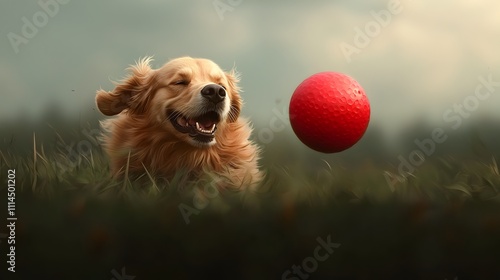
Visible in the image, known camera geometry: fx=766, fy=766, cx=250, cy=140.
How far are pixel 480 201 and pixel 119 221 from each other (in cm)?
112

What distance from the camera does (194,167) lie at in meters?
2.65

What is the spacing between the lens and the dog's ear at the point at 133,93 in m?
2.75

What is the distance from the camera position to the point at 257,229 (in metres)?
2.29

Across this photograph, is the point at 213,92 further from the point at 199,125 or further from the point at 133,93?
the point at 133,93

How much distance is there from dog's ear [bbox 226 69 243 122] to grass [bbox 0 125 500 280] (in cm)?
40

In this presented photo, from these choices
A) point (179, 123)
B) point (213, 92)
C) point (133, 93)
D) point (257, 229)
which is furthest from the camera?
point (133, 93)

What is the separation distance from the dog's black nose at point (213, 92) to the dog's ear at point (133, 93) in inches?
10.6

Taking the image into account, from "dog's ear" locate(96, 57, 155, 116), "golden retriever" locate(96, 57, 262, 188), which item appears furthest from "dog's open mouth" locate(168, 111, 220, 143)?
"dog's ear" locate(96, 57, 155, 116)

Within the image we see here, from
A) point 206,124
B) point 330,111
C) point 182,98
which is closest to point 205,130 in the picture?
point 206,124

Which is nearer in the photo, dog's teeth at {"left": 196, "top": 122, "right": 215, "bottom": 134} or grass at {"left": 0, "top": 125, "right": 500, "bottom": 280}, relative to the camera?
grass at {"left": 0, "top": 125, "right": 500, "bottom": 280}

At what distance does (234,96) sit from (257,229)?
64 centimetres

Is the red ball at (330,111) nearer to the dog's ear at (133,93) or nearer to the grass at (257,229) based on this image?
the grass at (257,229)

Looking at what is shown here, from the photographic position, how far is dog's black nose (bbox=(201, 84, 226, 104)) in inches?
102

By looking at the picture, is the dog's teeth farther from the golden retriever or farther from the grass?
the grass
